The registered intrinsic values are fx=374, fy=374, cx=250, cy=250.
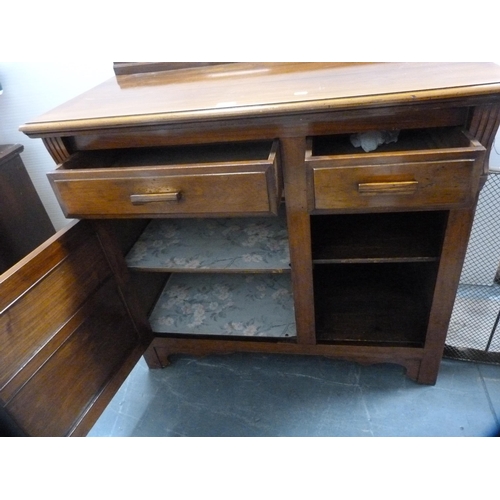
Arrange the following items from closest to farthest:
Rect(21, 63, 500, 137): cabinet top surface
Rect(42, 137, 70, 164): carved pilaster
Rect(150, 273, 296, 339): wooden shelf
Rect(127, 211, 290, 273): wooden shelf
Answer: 1. Rect(21, 63, 500, 137): cabinet top surface
2. Rect(42, 137, 70, 164): carved pilaster
3. Rect(127, 211, 290, 273): wooden shelf
4. Rect(150, 273, 296, 339): wooden shelf

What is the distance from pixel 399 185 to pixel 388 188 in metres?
0.02

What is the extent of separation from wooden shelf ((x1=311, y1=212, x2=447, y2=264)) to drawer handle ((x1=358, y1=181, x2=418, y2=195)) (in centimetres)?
16

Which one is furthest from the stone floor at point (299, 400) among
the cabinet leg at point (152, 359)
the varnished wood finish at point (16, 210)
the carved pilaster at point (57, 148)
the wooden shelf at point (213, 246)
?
the carved pilaster at point (57, 148)

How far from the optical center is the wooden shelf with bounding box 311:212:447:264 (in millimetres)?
730

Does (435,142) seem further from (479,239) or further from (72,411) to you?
(72,411)

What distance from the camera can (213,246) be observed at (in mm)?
877

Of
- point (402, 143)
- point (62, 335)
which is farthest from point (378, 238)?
point (62, 335)

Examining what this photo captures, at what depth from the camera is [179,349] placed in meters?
0.98

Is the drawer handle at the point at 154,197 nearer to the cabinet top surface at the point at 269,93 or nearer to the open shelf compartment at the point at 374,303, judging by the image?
the cabinet top surface at the point at 269,93

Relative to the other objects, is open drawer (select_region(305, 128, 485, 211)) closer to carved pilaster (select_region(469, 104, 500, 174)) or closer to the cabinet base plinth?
carved pilaster (select_region(469, 104, 500, 174))

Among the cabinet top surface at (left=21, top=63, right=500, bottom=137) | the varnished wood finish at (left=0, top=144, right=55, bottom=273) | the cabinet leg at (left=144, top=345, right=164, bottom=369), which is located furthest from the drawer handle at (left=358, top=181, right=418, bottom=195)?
the varnished wood finish at (left=0, top=144, right=55, bottom=273)

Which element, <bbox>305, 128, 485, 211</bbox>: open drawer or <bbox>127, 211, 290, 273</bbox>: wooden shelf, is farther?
<bbox>127, 211, 290, 273</bbox>: wooden shelf

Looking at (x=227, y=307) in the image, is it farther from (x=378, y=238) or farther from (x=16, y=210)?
(x=16, y=210)

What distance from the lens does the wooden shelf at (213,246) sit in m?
0.81
